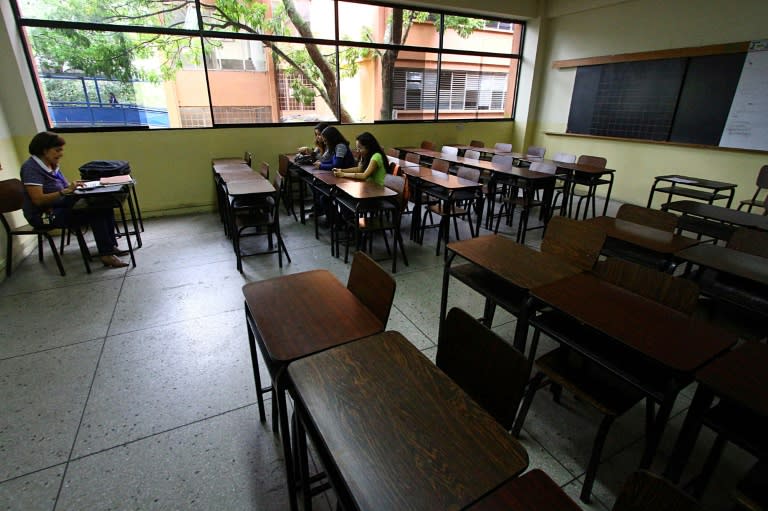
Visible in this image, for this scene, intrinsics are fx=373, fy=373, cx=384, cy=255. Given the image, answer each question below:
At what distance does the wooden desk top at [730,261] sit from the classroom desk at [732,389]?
33.0 inches

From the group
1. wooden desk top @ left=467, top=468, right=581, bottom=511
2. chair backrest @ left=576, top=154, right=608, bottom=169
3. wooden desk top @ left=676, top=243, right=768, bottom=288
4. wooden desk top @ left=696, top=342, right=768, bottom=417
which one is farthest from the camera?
chair backrest @ left=576, top=154, right=608, bottom=169

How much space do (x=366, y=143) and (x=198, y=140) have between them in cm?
273

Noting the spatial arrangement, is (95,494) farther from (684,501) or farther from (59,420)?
(684,501)

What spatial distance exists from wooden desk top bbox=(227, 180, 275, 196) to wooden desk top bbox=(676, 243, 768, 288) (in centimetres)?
328

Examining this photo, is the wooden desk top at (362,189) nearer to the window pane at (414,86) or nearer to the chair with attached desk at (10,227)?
the chair with attached desk at (10,227)

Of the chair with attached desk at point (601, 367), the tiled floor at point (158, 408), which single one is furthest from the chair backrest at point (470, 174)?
the chair with attached desk at point (601, 367)

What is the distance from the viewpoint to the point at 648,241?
256 centimetres

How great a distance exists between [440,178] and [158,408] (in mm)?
3413

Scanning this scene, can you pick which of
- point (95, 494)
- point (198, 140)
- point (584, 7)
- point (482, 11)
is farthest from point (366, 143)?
point (584, 7)

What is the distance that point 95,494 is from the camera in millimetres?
1572

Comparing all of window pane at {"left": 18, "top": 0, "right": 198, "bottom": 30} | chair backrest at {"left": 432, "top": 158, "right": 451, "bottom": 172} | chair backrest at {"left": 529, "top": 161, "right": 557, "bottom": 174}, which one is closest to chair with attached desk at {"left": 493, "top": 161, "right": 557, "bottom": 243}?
chair backrest at {"left": 529, "top": 161, "right": 557, "bottom": 174}

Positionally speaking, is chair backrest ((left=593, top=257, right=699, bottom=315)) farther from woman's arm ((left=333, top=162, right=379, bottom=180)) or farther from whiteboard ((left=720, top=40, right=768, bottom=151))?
whiteboard ((left=720, top=40, right=768, bottom=151))

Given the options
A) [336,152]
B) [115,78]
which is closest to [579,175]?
[336,152]

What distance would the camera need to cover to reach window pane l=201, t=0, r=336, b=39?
16.6ft
